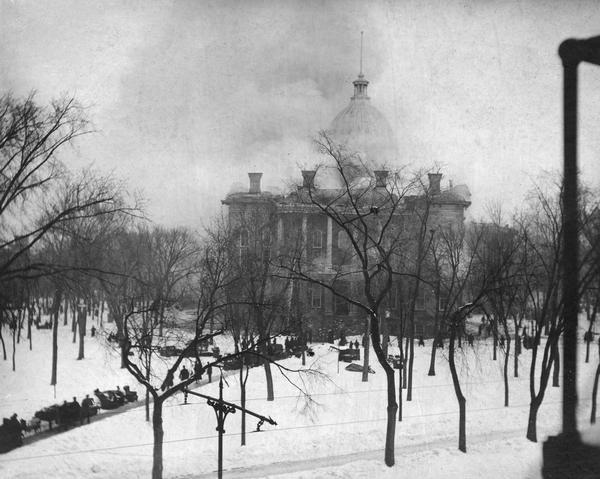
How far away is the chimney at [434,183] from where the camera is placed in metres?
12.6

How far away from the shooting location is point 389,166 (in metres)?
12.5

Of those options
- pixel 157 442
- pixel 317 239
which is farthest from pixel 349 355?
pixel 157 442

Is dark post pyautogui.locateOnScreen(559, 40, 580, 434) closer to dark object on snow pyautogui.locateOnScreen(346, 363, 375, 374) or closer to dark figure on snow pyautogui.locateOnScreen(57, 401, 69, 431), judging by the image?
dark object on snow pyautogui.locateOnScreen(346, 363, 375, 374)

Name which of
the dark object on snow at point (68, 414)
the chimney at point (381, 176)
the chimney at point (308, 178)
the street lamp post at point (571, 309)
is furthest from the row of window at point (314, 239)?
the street lamp post at point (571, 309)

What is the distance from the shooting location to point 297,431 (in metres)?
12.2

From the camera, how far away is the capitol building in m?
12.3

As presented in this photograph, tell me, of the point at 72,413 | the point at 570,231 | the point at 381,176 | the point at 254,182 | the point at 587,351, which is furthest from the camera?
the point at 254,182

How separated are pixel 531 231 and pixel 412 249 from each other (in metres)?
3.09

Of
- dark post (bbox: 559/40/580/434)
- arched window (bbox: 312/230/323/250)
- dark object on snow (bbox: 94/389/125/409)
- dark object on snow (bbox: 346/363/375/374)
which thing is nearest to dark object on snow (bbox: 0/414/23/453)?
dark object on snow (bbox: 94/389/125/409)

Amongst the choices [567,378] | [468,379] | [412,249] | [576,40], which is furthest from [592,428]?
[468,379]

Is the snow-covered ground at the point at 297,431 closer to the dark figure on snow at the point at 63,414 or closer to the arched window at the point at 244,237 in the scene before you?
the dark figure on snow at the point at 63,414

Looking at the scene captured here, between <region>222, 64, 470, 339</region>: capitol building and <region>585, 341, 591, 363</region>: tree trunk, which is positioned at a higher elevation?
<region>222, 64, 470, 339</region>: capitol building

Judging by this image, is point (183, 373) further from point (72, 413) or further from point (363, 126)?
point (363, 126)

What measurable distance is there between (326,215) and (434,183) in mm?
2811
